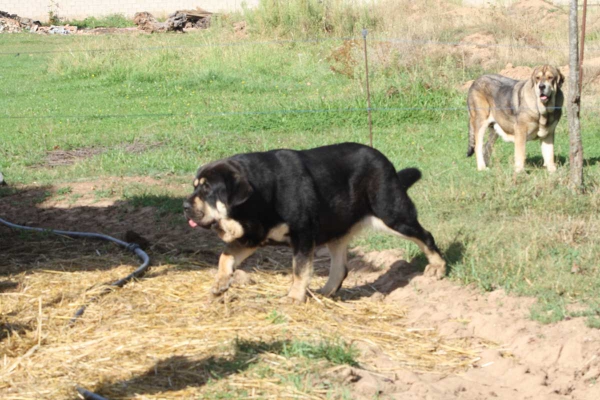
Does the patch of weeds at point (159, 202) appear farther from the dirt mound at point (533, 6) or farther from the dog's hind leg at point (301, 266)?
Result: the dirt mound at point (533, 6)

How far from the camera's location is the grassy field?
7980 millimetres

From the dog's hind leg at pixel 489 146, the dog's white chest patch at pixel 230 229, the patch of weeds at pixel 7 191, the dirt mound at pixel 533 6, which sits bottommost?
the dog's hind leg at pixel 489 146

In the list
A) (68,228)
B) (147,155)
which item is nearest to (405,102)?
(147,155)

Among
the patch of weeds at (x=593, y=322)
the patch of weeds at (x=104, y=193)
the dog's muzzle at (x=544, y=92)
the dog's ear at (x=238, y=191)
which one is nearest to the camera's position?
the patch of weeds at (x=593, y=322)

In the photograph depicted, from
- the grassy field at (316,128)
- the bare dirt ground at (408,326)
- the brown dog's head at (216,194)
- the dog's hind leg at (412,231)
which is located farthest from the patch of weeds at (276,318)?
the grassy field at (316,128)

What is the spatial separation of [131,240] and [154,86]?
40.4ft

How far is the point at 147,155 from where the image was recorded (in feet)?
43.9

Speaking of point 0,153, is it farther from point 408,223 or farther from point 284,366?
point 284,366

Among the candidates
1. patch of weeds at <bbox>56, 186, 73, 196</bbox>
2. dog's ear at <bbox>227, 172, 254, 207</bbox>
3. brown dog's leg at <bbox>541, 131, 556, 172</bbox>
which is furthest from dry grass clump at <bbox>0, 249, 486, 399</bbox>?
brown dog's leg at <bbox>541, 131, 556, 172</bbox>

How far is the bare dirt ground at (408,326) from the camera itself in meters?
5.61

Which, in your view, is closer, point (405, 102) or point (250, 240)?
point (250, 240)

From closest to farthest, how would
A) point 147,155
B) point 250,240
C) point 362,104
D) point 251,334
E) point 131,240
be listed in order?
1. point 251,334
2. point 250,240
3. point 131,240
4. point 147,155
5. point 362,104

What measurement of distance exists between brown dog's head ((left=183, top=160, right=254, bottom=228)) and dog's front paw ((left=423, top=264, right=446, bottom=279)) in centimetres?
206

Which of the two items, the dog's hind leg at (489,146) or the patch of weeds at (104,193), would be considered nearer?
the patch of weeds at (104,193)
